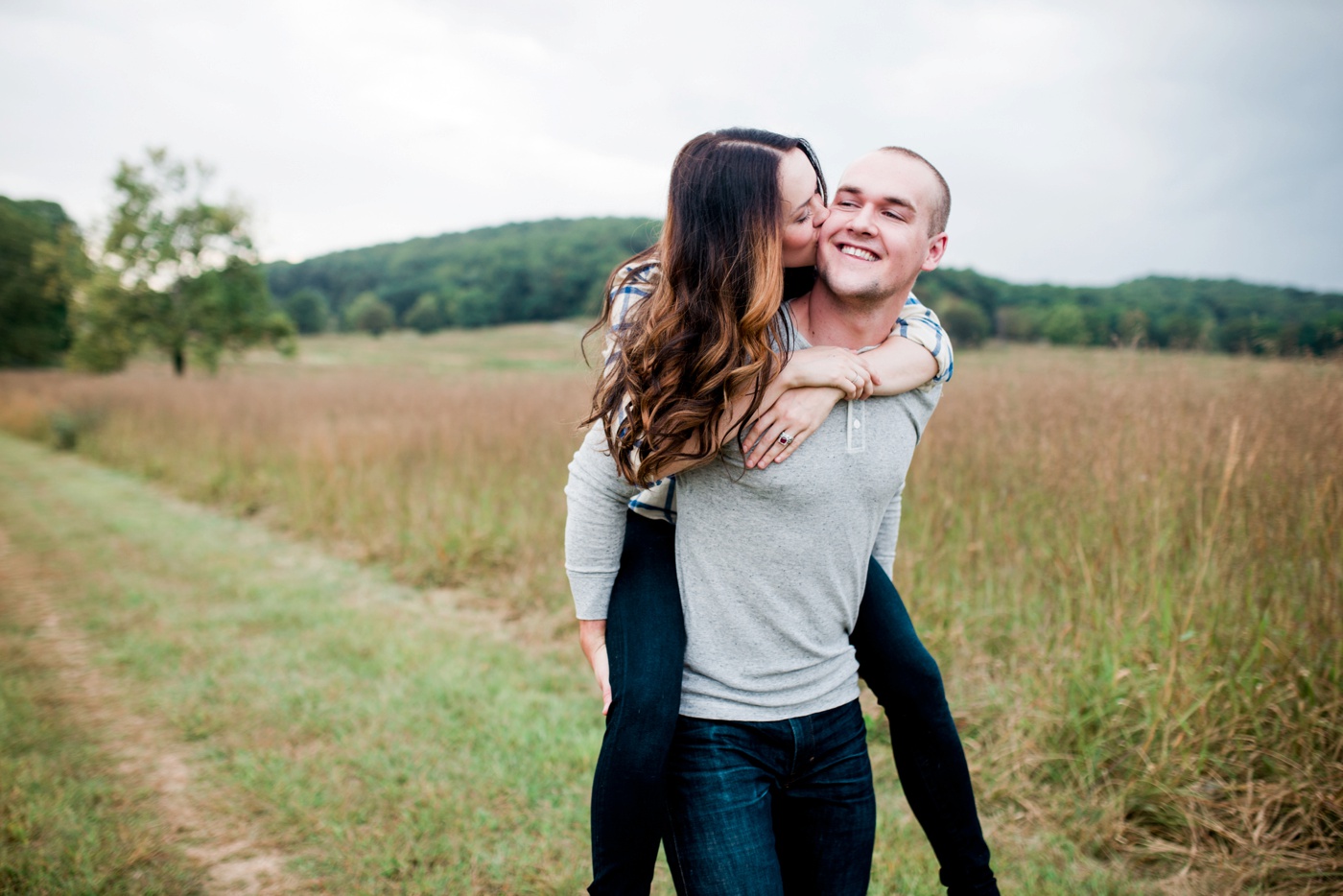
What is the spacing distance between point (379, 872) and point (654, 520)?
6.13 ft

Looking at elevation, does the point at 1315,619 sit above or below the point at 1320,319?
below

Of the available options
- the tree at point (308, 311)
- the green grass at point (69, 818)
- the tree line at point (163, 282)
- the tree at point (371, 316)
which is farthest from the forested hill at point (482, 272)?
the green grass at point (69, 818)

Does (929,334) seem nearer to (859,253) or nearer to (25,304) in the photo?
(859,253)

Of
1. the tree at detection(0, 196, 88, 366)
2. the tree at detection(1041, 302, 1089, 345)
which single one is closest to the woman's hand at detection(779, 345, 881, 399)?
the tree at detection(1041, 302, 1089, 345)

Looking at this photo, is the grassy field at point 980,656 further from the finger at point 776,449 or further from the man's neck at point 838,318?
the finger at point 776,449

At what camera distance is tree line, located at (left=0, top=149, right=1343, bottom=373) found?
4.88 meters

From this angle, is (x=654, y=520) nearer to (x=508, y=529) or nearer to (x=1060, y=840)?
(x=1060, y=840)

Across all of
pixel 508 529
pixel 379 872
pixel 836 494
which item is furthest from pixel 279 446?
pixel 836 494

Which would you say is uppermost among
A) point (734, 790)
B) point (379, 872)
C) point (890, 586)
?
point (890, 586)

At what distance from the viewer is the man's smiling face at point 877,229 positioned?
63.4 inches

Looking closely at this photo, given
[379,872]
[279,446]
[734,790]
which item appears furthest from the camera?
[279,446]

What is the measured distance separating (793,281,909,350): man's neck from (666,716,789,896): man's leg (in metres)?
0.82

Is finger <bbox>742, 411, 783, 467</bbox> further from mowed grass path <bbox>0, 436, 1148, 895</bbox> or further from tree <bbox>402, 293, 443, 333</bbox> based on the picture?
tree <bbox>402, 293, 443, 333</bbox>

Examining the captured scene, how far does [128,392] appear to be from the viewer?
49.3 ft
